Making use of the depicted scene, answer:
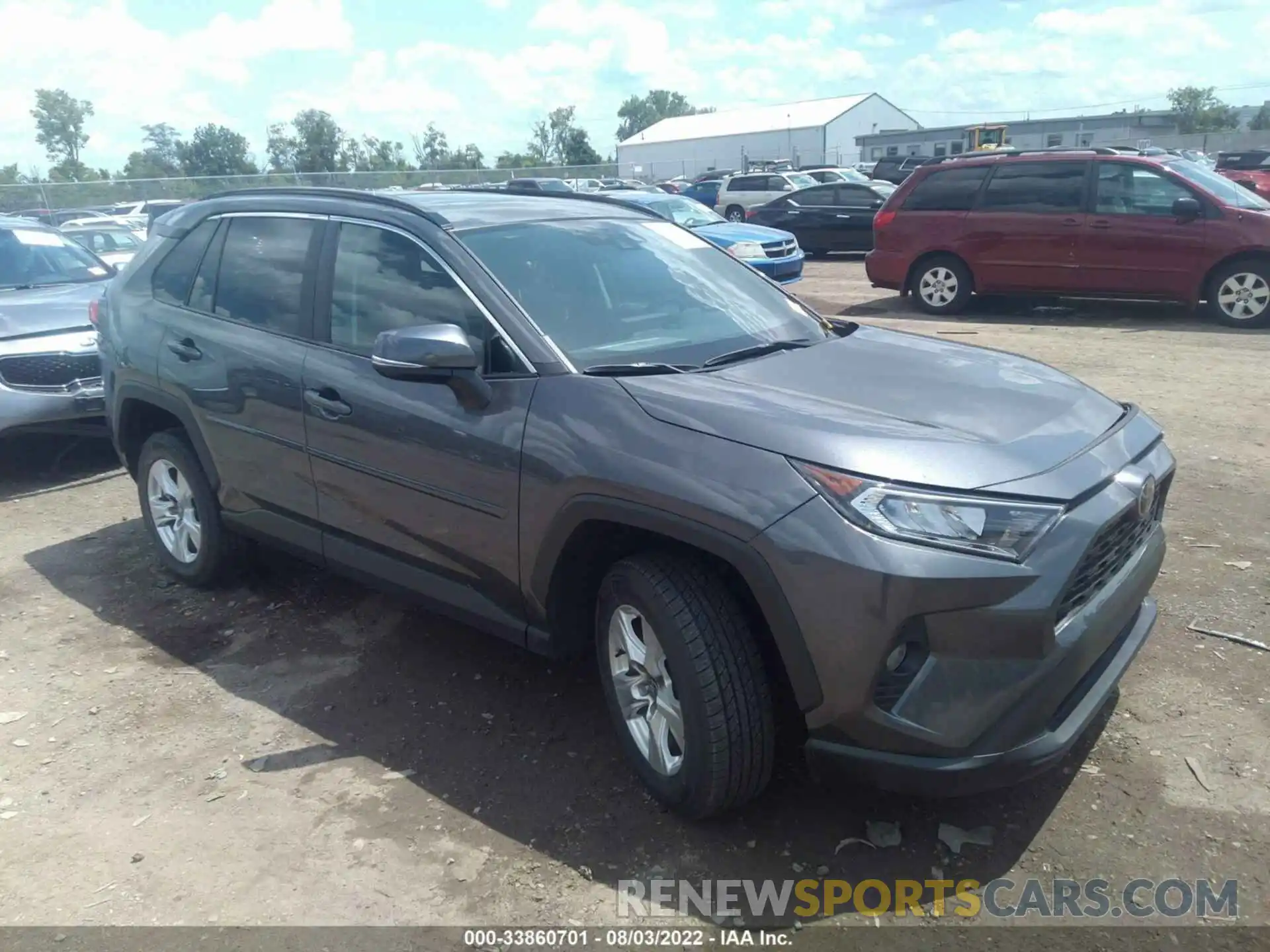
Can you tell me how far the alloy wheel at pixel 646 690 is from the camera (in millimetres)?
2965

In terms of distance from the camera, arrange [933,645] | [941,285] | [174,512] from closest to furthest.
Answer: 1. [933,645]
2. [174,512]
3. [941,285]

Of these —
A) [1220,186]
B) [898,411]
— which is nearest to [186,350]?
[898,411]

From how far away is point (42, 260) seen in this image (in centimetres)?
802

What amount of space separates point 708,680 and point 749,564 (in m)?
0.35

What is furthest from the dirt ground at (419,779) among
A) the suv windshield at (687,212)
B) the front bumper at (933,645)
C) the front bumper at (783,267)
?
the suv windshield at (687,212)

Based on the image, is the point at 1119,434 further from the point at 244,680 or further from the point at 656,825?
the point at 244,680

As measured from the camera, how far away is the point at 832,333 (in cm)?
409

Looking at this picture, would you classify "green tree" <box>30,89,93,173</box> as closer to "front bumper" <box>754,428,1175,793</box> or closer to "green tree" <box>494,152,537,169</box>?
"green tree" <box>494,152,537,169</box>

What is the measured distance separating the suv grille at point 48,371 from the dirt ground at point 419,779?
6.58 ft

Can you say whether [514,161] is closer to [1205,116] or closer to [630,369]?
[1205,116]

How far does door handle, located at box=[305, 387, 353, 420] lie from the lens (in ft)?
12.5

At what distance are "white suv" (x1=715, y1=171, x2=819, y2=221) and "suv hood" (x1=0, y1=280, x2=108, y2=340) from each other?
2117 centimetres

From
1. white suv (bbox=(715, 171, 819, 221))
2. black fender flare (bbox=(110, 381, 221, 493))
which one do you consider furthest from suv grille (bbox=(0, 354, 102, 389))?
white suv (bbox=(715, 171, 819, 221))

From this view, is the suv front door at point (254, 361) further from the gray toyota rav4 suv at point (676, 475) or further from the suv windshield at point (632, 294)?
the suv windshield at point (632, 294)
